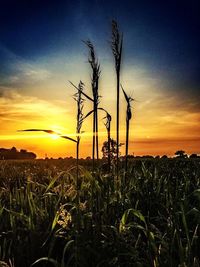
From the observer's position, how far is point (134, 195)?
5184 mm

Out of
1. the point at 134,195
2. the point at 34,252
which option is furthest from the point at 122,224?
the point at 134,195

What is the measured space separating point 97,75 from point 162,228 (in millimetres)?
1818

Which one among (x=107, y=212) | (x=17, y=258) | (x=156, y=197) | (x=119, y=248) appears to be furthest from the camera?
(x=156, y=197)

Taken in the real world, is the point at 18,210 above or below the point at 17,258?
above

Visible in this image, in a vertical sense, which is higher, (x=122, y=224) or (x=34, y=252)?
(x=122, y=224)

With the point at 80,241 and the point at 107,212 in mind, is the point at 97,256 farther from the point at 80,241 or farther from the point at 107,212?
Answer: the point at 107,212

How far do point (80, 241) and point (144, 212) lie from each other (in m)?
1.55

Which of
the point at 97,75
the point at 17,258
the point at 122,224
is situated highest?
the point at 97,75

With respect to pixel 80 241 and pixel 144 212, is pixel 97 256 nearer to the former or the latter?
pixel 80 241

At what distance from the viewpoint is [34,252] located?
3.50 metres

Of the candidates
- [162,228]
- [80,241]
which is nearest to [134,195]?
[162,228]

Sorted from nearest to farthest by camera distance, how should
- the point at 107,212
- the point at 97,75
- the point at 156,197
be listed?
the point at 97,75 → the point at 107,212 → the point at 156,197

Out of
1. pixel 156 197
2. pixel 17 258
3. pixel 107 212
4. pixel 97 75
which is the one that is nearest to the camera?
pixel 17 258

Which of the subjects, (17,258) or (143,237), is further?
(143,237)
